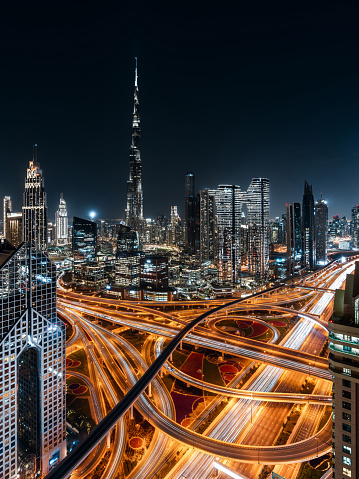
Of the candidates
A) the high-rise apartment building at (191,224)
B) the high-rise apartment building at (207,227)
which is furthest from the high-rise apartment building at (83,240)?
the high-rise apartment building at (191,224)

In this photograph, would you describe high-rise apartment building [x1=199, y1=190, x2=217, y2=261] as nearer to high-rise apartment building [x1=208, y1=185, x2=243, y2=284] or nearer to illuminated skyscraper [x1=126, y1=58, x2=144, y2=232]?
high-rise apartment building [x1=208, y1=185, x2=243, y2=284]

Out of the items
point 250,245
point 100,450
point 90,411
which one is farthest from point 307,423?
point 250,245

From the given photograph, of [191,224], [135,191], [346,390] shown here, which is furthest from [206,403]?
[135,191]

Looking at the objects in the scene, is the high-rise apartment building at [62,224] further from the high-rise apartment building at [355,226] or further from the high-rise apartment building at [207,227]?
the high-rise apartment building at [355,226]

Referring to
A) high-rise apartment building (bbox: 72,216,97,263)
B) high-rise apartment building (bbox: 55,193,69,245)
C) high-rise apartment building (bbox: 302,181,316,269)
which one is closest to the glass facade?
high-rise apartment building (bbox: 302,181,316,269)

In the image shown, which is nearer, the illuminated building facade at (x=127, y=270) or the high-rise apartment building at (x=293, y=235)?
the illuminated building facade at (x=127, y=270)

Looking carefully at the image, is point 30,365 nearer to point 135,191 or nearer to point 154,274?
point 154,274

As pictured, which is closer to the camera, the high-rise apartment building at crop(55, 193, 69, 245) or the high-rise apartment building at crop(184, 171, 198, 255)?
the high-rise apartment building at crop(184, 171, 198, 255)
